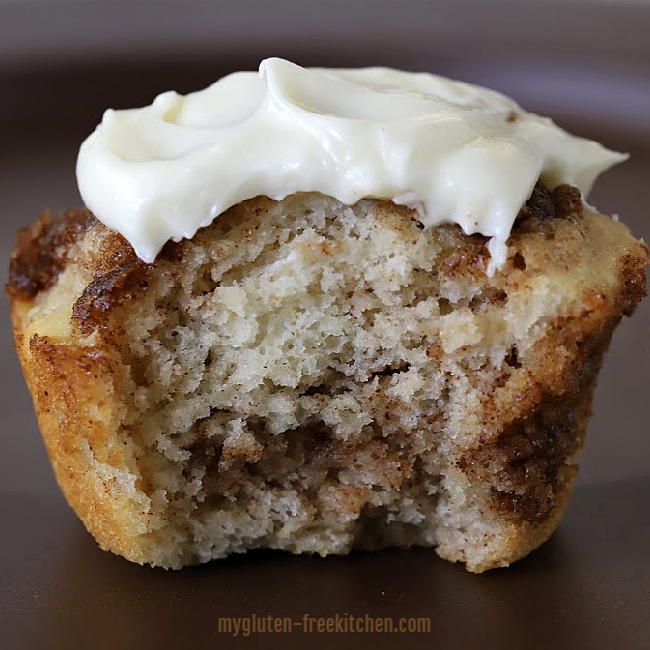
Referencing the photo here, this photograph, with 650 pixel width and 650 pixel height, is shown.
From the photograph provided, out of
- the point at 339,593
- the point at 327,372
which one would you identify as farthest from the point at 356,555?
the point at 327,372

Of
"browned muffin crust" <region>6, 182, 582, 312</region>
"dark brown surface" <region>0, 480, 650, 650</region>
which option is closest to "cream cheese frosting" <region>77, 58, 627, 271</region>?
"browned muffin crust" <region>6, 182, 582, 312</region>

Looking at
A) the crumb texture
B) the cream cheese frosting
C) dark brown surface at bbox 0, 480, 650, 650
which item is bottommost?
dark brown surface at bbox 0, 480, 650, 650

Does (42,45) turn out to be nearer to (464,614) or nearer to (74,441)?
(74,441)

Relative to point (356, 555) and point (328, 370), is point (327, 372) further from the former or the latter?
point (356, 555)

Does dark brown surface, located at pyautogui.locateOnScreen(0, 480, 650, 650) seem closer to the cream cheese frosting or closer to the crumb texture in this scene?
the crumb texture

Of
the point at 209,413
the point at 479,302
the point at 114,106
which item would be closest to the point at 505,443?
the point at 479,302

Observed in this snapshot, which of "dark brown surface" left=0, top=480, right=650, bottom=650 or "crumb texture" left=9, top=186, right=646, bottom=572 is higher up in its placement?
"crumb texture" left=9, top=186, right=646, bottom=572
